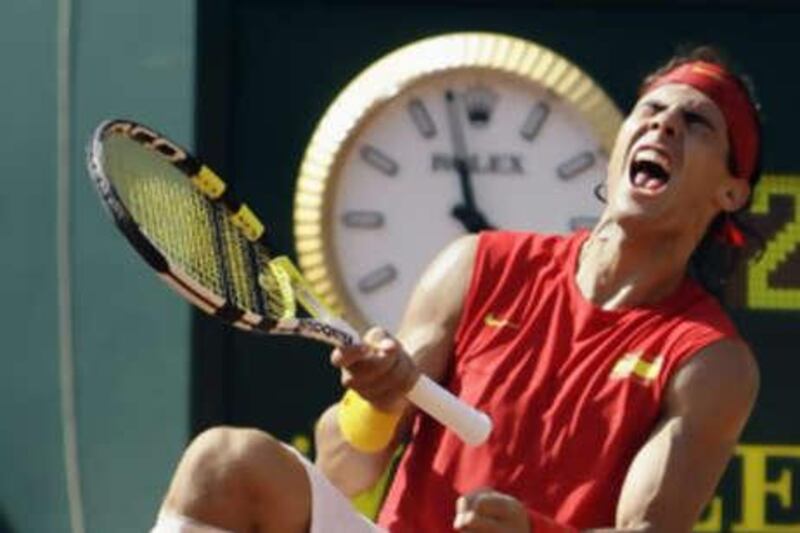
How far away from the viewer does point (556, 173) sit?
7027mm

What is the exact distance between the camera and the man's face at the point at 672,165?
17.0ft

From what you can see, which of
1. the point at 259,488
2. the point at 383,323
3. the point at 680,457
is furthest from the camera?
the point at 383,323

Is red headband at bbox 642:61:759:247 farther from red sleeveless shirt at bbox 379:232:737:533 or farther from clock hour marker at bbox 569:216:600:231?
clock hour marker at bbox 569:216:600:231

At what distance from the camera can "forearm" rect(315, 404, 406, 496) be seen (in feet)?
17.2

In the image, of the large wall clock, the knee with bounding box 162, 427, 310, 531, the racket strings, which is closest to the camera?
the knee with bounding box 162, 427, 310, 531

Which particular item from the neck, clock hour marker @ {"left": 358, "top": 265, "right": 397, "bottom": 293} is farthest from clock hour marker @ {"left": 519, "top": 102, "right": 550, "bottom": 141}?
the neck

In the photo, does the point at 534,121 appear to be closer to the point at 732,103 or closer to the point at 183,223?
the point at 732,103

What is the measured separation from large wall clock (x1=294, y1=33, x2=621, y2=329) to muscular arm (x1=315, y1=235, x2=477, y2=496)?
1.66 metres

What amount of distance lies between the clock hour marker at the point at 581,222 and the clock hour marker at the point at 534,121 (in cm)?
18

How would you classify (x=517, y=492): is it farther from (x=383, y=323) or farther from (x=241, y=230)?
(x=383, y=323)

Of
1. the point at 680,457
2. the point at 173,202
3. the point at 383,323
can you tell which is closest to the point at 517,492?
the point at 680,457

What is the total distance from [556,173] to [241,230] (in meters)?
1.92

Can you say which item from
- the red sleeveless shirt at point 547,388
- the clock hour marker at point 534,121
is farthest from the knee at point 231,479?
the clock hour marker at point 534,121

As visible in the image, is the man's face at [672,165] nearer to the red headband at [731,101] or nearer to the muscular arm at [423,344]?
the red headband at [731,101]
